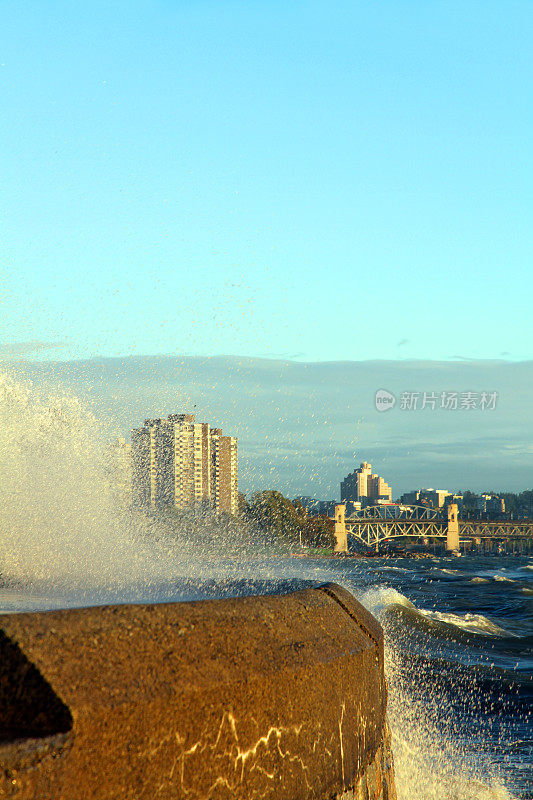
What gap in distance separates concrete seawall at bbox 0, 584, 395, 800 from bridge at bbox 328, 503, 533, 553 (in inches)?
3984

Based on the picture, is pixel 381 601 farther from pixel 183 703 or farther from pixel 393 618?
pixel 183 703

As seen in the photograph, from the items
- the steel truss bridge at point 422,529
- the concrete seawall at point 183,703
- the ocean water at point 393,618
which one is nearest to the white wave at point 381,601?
the ocean water at point 393,618

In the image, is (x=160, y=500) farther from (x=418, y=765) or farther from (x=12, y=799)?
(x=12, y=799)

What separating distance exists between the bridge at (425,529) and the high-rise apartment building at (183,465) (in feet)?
84.5

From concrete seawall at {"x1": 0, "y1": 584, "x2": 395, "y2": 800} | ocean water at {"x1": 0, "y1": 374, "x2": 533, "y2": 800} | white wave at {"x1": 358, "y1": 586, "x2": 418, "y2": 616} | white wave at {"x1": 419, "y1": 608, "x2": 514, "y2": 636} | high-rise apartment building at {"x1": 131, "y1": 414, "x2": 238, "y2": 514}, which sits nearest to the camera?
concrete seawall at {"x1": 0, "y1": 584, "x2": 395, "y2": 800}

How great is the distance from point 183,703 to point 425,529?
11232 centimetres

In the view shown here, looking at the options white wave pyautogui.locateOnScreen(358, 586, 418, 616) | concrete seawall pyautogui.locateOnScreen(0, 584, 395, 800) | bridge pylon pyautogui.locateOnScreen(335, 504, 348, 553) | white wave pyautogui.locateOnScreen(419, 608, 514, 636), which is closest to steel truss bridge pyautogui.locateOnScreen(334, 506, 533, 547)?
bridge pylon pyautogui.locateOnScreen(335, 504, 348, 553)

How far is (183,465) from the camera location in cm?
5459

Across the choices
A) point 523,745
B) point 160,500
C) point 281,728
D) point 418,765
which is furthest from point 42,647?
point 160,500

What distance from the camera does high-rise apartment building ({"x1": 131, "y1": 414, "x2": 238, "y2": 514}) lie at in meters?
39.4

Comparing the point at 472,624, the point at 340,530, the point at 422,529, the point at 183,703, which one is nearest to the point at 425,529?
the point at 422,529

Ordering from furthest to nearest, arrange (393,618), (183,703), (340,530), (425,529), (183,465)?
(425,529) → (340,530) → (183,465) → (393,618) → (183,703)

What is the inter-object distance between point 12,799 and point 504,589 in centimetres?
3600

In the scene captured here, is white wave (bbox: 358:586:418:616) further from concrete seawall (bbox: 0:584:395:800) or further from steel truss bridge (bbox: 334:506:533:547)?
steel truss bridge (bbox: 334:506:533:547)
